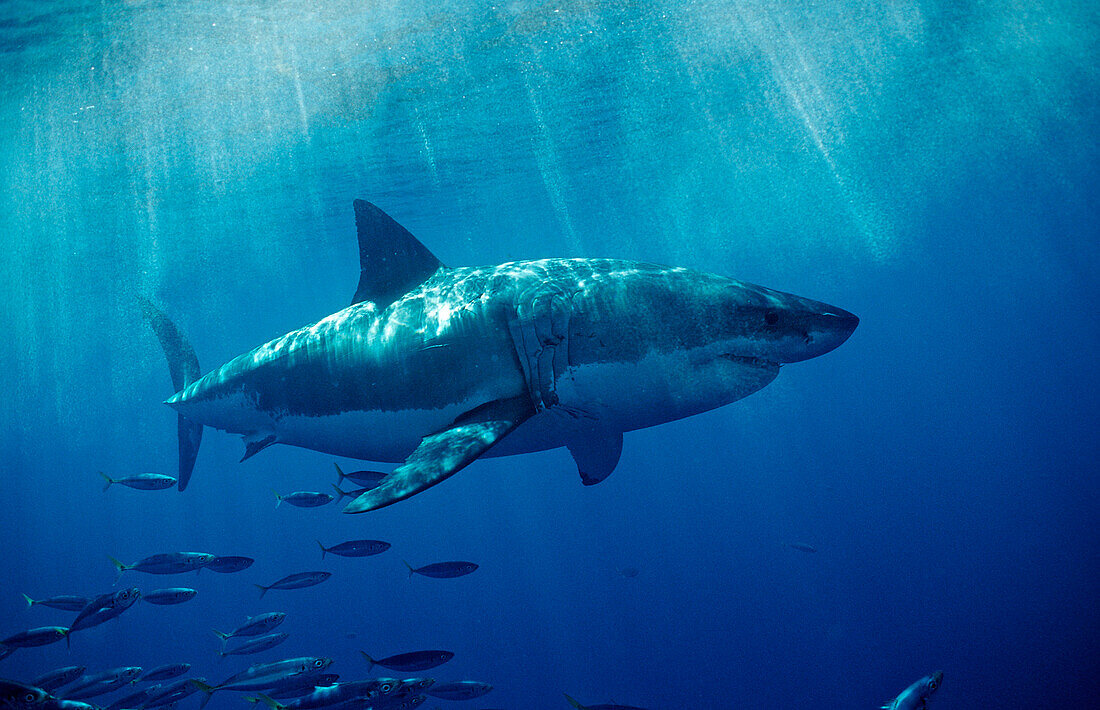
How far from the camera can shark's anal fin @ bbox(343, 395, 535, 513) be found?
2477 millimetres

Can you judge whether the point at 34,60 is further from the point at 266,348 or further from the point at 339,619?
the point at 339,619

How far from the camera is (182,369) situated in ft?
20.1

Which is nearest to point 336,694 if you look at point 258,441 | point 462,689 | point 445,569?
point 462,689

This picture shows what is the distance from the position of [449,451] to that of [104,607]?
17.6ft

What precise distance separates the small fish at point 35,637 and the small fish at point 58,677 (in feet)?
1.52

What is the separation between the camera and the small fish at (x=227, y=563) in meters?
6.70

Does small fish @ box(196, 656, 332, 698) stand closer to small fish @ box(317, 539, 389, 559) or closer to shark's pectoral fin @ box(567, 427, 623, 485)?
small fish @ box(317, 539, 389, 559)

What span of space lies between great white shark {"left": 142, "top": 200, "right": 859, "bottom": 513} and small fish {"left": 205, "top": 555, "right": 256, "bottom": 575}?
10.2 feet

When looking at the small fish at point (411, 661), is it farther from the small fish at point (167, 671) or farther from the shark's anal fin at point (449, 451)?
the shark's anal fin at point (449, 451)

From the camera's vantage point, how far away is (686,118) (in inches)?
813

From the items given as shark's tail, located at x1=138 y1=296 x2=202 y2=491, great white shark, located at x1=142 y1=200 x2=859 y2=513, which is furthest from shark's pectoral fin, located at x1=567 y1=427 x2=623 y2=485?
shark's tail, located at x1=138 y1=296 x2=202 y2=491

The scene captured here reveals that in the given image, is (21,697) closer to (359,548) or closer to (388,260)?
(388,260)

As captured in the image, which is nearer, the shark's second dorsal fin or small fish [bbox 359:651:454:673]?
the shark's second dorsal fin

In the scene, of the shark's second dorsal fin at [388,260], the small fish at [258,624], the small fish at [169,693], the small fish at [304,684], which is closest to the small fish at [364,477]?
the small fish at [258,624]
